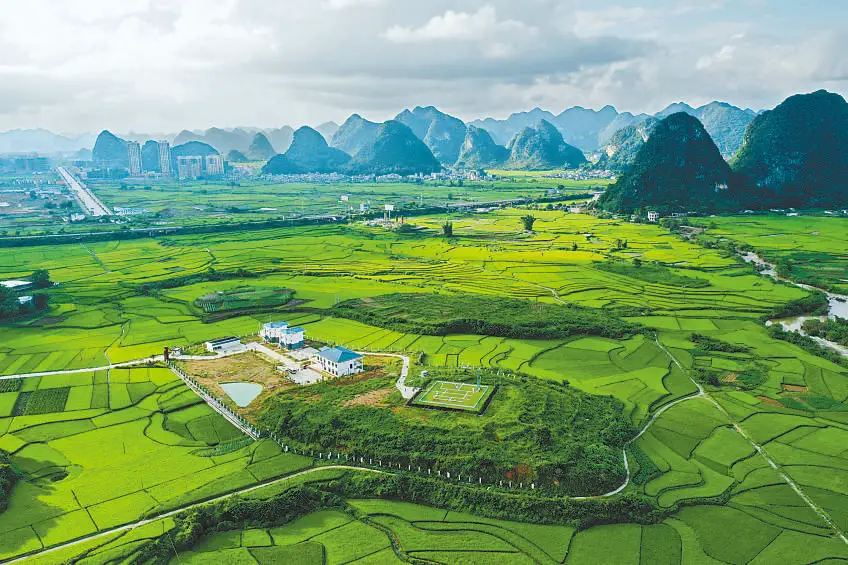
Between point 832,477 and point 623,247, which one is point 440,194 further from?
point 832,477

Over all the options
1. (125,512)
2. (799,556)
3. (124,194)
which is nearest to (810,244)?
(799,556)

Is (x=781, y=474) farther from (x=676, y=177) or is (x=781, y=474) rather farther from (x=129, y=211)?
(x=129, y=211)

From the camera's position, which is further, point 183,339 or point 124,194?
point 124,194

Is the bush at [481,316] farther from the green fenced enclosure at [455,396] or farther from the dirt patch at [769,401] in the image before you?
the green fenced enclosure at [455,396]

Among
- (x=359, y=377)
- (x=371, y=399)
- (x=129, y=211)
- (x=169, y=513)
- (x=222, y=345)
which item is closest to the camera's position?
(x=169, y=513)

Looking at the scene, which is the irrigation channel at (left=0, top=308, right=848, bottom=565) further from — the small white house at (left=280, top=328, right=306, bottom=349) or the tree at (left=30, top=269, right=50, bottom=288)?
the tree at (left=30, top=269, right=50, bottom=288)

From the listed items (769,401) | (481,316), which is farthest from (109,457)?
(769,401)
